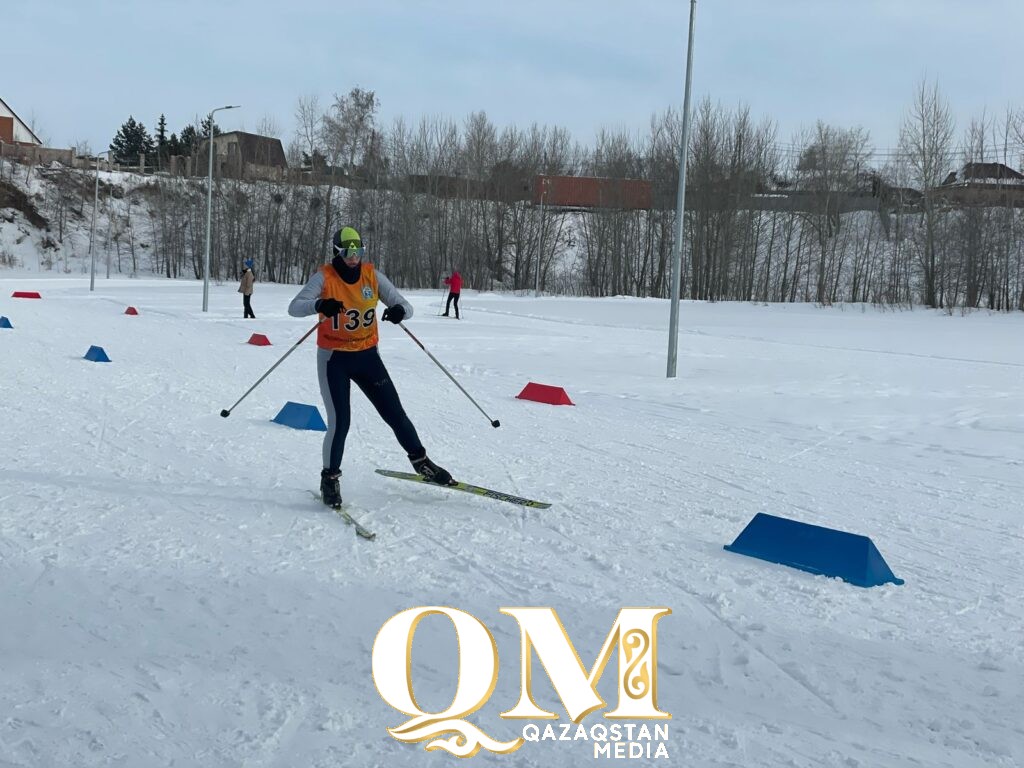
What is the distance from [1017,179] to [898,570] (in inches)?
1800

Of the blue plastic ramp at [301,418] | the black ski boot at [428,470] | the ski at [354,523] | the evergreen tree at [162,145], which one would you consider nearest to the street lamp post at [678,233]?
the blue plastic ramp at [301,418]

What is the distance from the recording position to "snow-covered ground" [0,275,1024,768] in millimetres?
3076

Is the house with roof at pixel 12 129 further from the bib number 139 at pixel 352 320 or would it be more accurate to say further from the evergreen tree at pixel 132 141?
the bib number 139 at pixel 352 320

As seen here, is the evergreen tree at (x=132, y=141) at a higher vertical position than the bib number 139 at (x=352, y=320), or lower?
higher

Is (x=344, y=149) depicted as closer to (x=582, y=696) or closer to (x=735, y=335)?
(x=735, y=335)

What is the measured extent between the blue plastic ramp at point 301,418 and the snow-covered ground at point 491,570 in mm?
367

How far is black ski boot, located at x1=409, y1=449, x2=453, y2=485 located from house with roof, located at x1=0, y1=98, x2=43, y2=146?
277 ft

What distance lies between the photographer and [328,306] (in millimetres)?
5539

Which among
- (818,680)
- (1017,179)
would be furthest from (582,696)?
(1017,179)

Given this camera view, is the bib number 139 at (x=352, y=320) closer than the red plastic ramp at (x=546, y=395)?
Yes

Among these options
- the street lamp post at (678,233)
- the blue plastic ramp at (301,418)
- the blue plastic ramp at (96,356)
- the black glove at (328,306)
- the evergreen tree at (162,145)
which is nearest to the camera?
the black glove at (328,306)

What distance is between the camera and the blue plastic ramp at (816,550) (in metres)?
4.74

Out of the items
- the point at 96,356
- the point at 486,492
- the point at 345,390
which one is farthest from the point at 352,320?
the point at 96,356

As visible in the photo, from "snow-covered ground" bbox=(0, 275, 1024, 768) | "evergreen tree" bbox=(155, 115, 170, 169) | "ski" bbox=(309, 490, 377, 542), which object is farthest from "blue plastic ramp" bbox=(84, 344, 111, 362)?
"evergreen tree" bbox=(155, 115, 170, 169)
